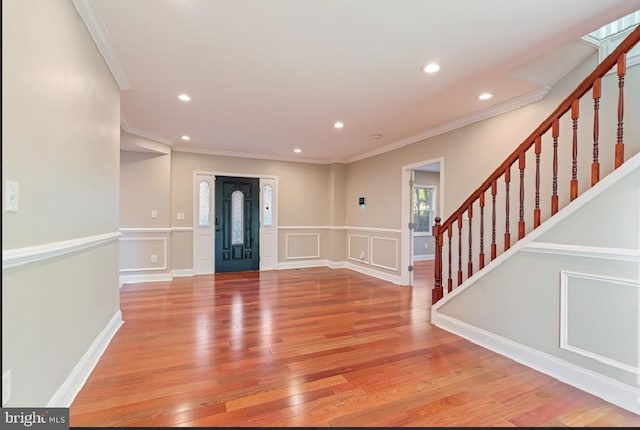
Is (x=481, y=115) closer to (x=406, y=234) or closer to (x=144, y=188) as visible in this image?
(x=406, y=234)

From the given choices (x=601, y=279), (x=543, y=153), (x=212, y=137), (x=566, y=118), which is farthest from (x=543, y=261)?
(x=212, y=137)

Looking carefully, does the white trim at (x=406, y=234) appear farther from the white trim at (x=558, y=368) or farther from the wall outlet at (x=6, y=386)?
the wall outlet at (x=6, y=386)

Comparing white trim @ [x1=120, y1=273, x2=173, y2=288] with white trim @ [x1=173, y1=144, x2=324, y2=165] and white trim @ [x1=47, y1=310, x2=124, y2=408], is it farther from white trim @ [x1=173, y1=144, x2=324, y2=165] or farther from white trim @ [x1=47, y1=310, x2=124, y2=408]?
white trim @ [x1=47, y1=310, x2=124, y2=408]

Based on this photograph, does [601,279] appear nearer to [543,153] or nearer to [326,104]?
[543,153]

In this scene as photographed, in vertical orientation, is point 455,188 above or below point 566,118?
below

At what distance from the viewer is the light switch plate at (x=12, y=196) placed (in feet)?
3.94

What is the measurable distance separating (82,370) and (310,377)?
1.56 meters

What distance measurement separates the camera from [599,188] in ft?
6.27

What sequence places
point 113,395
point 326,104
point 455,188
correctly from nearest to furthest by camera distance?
1. point 113,395
2. point 326,104
3. point 455,188

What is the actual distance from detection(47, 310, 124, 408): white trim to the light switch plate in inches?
44.3

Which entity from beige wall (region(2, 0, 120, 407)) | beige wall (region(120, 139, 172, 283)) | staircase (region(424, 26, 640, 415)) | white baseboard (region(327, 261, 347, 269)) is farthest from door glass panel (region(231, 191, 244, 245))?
staircase (region(424, 26, 640, 415))

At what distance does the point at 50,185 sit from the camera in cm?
156

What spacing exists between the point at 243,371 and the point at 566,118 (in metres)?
3.79

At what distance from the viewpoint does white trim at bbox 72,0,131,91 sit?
187cm
